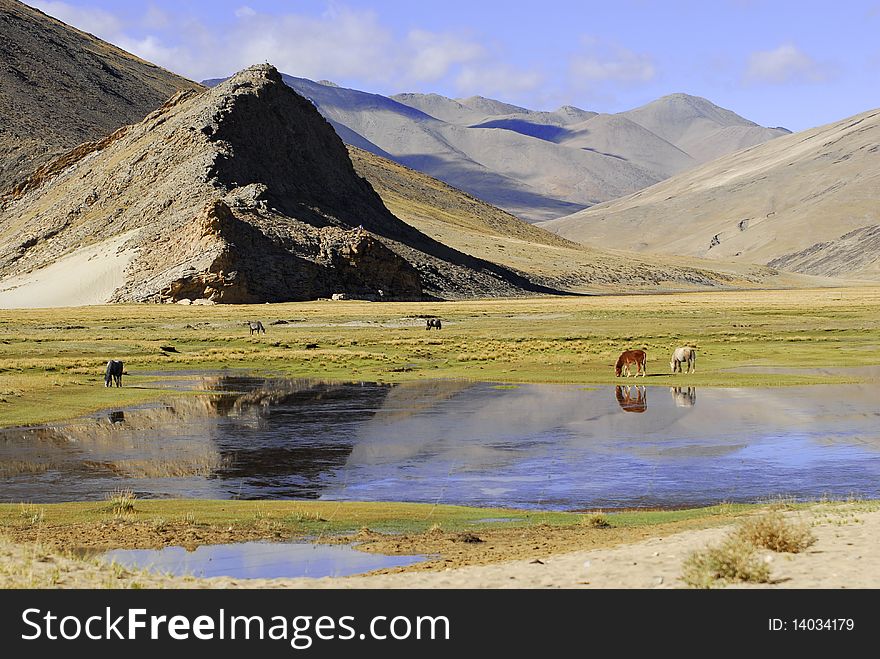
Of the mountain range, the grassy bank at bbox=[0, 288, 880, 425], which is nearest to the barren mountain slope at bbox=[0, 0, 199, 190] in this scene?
the mountain range

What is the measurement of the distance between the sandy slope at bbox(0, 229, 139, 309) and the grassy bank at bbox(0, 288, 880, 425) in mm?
19617

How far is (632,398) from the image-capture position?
119 ft

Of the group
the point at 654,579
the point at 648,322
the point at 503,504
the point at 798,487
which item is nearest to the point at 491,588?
the point at 654,579

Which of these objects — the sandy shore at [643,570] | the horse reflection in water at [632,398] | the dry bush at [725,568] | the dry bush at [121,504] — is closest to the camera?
the dry bush at [725,568]

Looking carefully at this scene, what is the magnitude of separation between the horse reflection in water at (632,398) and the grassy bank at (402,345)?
2.02 meters

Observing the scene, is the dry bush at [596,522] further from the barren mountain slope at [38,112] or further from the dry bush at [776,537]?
the barren mountain slope at [38,112]

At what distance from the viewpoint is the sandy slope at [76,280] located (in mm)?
113750

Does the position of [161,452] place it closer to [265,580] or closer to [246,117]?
[265,580]

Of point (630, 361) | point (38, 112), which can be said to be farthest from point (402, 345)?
point (38, 112)

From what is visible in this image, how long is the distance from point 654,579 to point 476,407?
2277cm

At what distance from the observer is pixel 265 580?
12977 millimetres

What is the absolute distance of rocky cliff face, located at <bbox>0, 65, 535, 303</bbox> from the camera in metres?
115

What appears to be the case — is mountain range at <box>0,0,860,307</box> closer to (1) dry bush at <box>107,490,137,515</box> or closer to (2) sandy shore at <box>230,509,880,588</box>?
(1) dry bush at <box>107,490,137,515</box>

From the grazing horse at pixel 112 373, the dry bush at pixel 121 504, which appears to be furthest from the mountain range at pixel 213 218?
the dry bush at pixel 121 504
